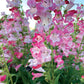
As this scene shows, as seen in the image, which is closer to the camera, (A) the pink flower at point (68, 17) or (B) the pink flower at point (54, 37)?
(B) the pink flower at point (54, 37)

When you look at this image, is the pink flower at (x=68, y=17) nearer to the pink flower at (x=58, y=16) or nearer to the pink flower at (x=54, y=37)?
the pink flower at (x=58, y=16)

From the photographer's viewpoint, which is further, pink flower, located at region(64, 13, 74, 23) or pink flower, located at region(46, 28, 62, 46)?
pink flower, located at region(64, 13, 74, 23)

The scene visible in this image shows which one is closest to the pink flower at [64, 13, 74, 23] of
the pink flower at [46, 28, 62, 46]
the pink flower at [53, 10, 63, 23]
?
the pink flower at [53, 10, 63, 23]

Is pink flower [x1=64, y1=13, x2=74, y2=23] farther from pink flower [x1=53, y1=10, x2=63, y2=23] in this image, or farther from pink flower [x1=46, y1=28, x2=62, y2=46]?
pink flower [x1=46, y1=28, x2=62, y2=46]

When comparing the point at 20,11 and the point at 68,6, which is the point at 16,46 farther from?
the point at 68,6

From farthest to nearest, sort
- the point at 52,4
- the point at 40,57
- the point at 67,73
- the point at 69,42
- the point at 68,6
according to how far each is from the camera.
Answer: the point at 67,73 → the point at 69,42 → the point at 68,6 → the point at 40,57 → the point at 52,4

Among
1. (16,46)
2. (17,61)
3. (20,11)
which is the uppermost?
(20,11)

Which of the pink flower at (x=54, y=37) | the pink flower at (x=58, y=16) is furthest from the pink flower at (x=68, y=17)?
the pink flower at (x=54, y=37)

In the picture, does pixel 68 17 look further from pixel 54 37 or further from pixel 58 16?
pixel 54 37

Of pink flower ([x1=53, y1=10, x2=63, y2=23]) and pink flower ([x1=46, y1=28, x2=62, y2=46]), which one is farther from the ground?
pink flower ([x1=53, y1=10, x2=63, y2=23])

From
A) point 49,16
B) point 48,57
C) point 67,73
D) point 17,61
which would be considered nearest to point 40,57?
point 48,57

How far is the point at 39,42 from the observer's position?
114cm

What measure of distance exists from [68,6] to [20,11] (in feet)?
2.88

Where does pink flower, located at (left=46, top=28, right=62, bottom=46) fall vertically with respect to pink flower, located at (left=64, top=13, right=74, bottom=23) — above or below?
below
